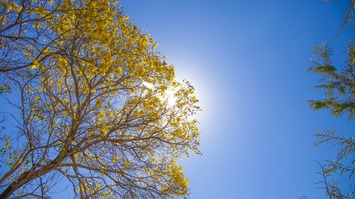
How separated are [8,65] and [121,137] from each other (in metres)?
3.39

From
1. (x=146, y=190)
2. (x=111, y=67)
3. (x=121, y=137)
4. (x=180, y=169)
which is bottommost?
(x=146, y=190)

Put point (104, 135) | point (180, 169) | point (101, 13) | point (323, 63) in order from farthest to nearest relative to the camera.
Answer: point (180, 169), point (323, 63), point (104, 135), point (101, 13)

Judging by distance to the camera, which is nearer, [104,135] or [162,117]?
[104,135]

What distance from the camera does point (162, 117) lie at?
743cm

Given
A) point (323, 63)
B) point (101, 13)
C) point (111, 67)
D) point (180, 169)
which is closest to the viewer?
point (101, 13)

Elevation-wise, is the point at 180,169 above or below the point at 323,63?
below

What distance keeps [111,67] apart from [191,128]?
3272 millimetres

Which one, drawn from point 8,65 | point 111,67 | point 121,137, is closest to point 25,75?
point 8,65

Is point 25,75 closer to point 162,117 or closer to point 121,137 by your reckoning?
point 121,137

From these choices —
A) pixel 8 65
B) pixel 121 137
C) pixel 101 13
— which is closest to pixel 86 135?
pixel 121 137

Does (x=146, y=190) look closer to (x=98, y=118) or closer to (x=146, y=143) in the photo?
(x=146, y=143)

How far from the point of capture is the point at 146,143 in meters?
7.50

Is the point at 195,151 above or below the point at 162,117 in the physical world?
below

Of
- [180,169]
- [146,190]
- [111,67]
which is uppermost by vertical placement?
[111,67]
